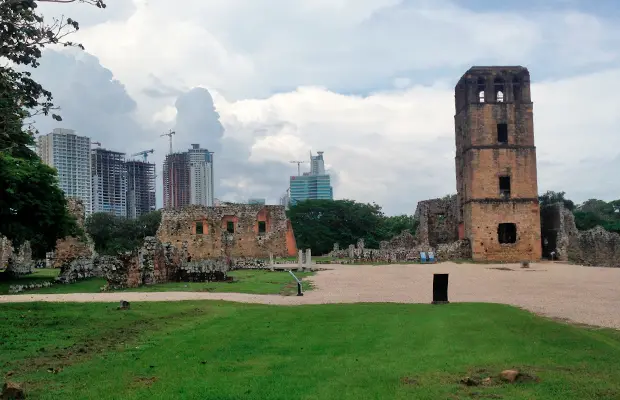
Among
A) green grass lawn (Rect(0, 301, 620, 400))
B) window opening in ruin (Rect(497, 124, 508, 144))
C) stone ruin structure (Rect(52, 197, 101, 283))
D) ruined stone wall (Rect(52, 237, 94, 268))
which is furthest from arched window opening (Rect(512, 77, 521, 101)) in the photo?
green grass lawn (Rect(0, 301, 620, 400))

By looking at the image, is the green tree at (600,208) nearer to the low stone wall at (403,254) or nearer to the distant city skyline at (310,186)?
the low stone wall at (403,254)

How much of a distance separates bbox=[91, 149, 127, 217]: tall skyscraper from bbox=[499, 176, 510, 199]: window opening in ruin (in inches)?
1940

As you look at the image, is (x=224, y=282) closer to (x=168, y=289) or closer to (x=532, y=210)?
(x=168, y=289)

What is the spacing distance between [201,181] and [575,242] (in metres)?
62.2

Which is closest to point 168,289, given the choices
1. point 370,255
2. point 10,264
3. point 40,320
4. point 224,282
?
point 224,282

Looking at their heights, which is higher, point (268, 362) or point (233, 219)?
point (233, 219)

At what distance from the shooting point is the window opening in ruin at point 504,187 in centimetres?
3847

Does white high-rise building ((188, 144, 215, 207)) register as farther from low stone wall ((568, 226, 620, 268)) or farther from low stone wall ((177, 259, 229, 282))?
low stone wall ((177, 259, 229, 282))

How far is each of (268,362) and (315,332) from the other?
219 cm

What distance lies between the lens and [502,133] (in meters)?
39.3

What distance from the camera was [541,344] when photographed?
298 inches

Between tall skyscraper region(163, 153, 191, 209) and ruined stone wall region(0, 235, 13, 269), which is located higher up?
tall skyscraper region(163, 153, 191, 209)

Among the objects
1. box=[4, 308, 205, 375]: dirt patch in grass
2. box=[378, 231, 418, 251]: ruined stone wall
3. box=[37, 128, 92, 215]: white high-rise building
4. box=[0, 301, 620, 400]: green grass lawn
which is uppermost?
box=[37, 128, 92, 215]: white high-rise building

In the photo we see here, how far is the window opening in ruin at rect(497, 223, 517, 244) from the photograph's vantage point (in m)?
→ 39.5
